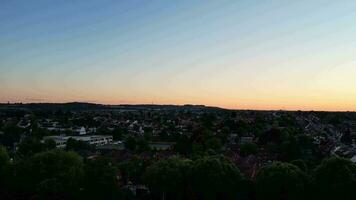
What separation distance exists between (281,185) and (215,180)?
3590 mm

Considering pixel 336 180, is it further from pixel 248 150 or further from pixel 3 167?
pixel 248 150

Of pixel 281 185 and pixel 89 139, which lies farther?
pixel 89 139

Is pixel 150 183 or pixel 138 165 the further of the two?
pixel 138 165

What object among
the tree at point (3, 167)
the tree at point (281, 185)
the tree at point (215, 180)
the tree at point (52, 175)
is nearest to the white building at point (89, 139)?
the tree at point (3, 167)

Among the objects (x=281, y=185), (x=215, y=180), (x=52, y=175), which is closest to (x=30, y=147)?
(x=52, y=175)

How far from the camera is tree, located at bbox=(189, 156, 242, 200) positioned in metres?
28.5

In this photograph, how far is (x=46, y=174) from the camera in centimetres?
3116

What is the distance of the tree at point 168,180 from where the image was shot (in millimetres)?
29172

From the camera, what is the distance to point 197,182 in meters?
29.0

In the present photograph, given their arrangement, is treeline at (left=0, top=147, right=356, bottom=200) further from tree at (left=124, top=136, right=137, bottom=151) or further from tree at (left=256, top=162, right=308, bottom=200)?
tree at (left=124, top=136, right=137, bottom=151)

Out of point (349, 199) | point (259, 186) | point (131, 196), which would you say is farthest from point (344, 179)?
point (131, 196)

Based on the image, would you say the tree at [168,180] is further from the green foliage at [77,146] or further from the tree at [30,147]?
the green foliage at [77,146]

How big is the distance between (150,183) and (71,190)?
15.1 ft

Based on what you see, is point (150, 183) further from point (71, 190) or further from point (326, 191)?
point (326, 191)
